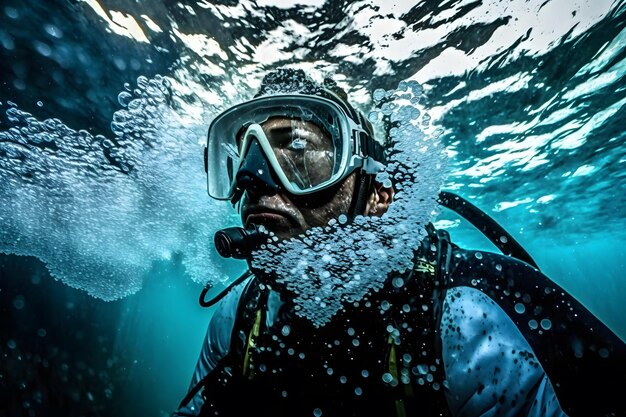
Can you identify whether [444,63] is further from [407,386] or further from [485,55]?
[407,386]

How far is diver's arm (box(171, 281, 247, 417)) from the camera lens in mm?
3457

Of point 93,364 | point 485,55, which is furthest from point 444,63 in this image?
point 93,364

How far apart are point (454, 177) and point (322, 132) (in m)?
12.4

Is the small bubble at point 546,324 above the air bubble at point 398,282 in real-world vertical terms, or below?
below

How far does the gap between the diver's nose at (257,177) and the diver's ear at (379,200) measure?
0.91 metres

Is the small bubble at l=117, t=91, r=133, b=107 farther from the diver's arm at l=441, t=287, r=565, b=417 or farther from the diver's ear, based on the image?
the diver's arm at l=441, t=287, r=565, b=417

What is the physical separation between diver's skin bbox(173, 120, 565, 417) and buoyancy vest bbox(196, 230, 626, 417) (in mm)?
61

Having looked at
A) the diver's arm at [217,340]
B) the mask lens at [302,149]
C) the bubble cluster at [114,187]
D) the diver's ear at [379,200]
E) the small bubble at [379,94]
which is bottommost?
the diver's arm at [217,340]

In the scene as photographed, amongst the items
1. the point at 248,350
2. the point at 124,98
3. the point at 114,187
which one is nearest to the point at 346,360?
the point at 248,350

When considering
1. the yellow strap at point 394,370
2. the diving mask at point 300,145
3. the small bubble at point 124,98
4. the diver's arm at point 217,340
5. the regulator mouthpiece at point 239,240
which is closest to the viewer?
the yellow strap at point 394,370

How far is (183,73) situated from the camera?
25.4ft

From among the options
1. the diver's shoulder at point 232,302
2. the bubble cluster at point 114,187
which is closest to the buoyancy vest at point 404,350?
the diver's shoulder at point 232,302

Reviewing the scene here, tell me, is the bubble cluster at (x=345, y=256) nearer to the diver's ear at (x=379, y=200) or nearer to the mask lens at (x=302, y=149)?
the diver's ear at (x=379, y=200)

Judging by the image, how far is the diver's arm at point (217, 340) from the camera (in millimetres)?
3457
